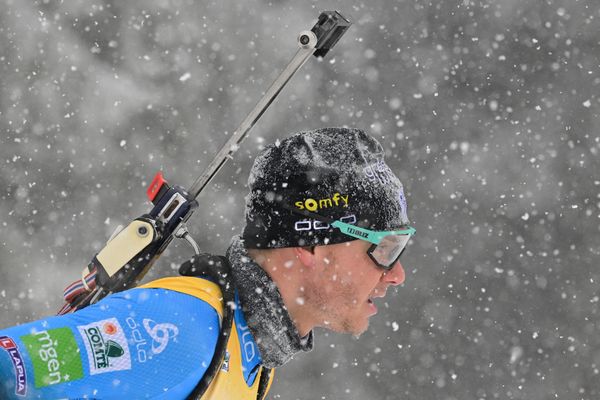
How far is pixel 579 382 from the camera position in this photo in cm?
1400

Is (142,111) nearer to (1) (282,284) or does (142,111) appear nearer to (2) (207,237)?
(2) (207,237)

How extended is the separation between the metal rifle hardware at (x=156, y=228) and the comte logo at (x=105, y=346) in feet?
2.48

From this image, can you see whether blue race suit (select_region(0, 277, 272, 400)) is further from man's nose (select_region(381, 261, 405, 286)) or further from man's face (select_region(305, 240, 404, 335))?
man's nose (select_region(381, 261, 405, 286))

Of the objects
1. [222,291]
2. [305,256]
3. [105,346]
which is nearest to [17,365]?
[105,346]

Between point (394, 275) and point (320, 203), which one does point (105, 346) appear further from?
point (394, 275)

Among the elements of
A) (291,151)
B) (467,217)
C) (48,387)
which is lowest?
(467,217)

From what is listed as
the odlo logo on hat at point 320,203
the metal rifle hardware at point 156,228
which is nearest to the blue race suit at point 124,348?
the metal rifle hardware at point 156,228

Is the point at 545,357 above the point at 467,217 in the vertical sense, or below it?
below

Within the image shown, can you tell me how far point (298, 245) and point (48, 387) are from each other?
120 cm

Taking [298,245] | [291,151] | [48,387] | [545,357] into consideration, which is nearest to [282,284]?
[298,245]

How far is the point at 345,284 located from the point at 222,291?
571 mm

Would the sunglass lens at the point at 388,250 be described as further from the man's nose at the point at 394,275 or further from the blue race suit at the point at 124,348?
the blue race suit at the point at 124,348

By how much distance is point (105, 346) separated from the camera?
6.48 feet

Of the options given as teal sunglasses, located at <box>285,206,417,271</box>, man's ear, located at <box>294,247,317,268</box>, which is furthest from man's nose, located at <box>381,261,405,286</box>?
man's ear, located at <box>294,247,317,268</box>
